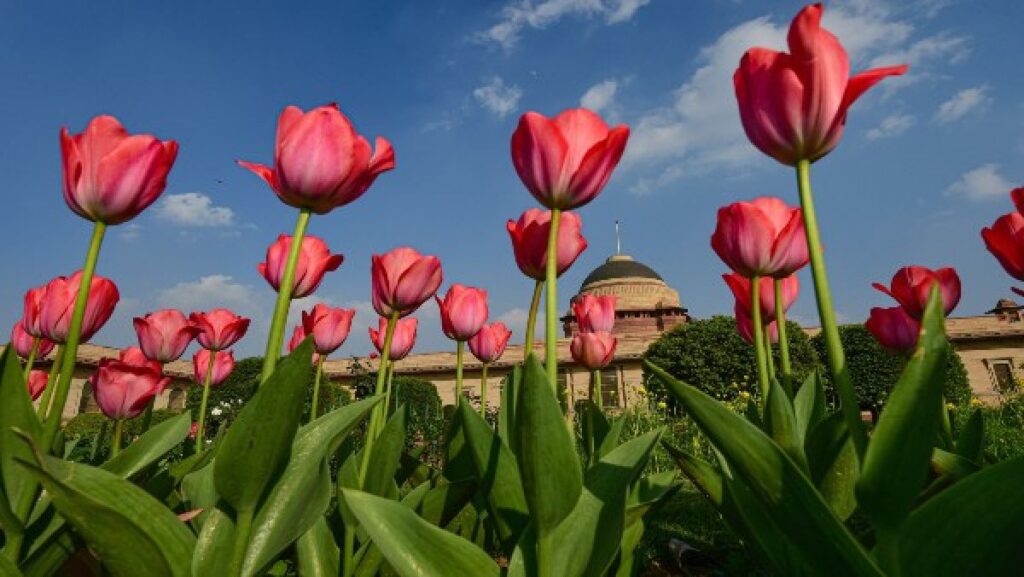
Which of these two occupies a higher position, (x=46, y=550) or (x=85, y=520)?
(x=85, y=520)

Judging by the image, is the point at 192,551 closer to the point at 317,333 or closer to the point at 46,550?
the point at 46,550

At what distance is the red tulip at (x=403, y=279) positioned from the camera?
1.79 meters

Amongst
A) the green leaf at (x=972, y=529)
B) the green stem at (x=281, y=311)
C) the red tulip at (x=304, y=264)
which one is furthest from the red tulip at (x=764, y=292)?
the green stem at (x=281, y=311)

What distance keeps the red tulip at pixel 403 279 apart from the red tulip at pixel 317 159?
483 millimetres

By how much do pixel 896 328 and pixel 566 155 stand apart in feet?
5.24

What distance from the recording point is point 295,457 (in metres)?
1.14

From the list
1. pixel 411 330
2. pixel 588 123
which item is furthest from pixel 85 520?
pixel 411 330

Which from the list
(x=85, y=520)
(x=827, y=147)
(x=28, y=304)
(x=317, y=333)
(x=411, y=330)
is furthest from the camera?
(x=411, y=330)

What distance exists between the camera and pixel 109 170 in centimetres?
123

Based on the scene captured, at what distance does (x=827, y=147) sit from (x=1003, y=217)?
1041 millimetres

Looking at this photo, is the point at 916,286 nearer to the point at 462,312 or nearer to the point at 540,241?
the point at 540,241

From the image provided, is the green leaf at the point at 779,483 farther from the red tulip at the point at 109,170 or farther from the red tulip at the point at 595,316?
the red tulip at the point at 595,316

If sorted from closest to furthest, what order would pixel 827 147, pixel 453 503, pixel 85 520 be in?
pixel 85 520 → pixel 827 147 → pixel 453 503

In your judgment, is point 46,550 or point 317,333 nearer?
point 46,550
